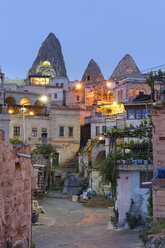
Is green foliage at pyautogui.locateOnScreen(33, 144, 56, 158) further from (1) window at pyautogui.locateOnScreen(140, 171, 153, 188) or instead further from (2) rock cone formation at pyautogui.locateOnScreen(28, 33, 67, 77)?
(2) rock cone formation at pyautogui.locateOnScreen(28, 33, 67, 77)

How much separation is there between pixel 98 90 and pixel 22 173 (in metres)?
63.6

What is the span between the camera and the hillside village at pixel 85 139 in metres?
14.4

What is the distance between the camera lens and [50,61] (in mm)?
104125

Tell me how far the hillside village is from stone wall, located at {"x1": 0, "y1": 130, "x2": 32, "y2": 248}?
0.03m

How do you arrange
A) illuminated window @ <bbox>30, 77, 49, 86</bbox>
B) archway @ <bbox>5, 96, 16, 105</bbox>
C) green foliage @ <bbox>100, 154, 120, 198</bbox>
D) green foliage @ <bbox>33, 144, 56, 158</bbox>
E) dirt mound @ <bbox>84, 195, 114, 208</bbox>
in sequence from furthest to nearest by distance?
illuminated window @ <bbox>30, 77, 49, 86</bbox>
archway @ <bbox>5, 96, 16, 105</bbox>
green foliage @ <bbox>33, 144, 56, 158</bbox>
dirt mound @ <bbox>84, 195, 114, 208</bbox>
green foliage @ <bbox>100, 154, 120, 198</bbox>

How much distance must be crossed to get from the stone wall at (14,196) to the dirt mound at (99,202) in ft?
62.7

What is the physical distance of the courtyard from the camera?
59.7ft

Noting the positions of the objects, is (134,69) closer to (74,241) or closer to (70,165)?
(70,165)

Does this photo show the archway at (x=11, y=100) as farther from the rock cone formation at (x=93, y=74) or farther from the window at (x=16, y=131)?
the rock cone formation at (x=93, y=74)

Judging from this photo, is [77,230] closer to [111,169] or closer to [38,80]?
A: [111,169]

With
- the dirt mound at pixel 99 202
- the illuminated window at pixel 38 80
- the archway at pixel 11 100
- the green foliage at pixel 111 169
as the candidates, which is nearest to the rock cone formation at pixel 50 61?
the illuminated window at pixel 38 80

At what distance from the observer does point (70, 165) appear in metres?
49.8

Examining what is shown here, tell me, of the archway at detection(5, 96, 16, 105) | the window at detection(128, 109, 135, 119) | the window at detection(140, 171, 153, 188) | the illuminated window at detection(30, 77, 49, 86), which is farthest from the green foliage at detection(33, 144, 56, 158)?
the illuminated window at detection(30, 77, 49, 86)

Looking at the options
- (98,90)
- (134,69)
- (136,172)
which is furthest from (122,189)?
(134,69)
